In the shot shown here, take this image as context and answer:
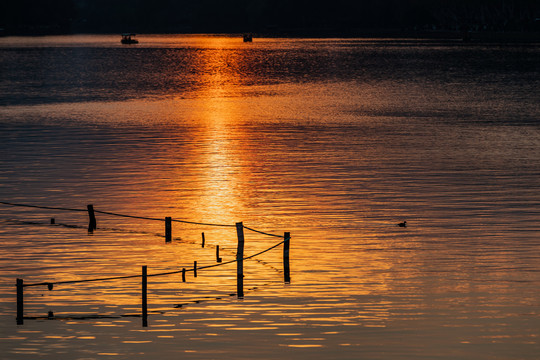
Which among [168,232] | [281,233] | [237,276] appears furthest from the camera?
[281,233]

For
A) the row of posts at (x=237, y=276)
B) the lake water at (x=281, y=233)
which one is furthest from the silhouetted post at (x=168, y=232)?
the lake water at (x=281, y=233)

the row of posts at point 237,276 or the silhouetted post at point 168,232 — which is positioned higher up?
the silhouetted post at point 168,232

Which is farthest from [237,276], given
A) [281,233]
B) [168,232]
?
[281,233]

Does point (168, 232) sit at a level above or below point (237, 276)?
above

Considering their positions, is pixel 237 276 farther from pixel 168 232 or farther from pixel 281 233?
pixel 281 233

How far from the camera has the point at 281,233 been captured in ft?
121

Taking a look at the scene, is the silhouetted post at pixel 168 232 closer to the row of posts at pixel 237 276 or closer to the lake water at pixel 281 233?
the row of posts at pixel 237 276

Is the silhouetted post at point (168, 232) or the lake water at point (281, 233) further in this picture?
the silhouetted post at point (168, 232)

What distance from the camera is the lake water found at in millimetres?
24984

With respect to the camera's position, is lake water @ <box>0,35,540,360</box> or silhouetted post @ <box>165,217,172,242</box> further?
silhouetted post @ <box>165,217,172,242</box>

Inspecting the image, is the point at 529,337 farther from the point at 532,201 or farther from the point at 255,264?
the point at 532,201

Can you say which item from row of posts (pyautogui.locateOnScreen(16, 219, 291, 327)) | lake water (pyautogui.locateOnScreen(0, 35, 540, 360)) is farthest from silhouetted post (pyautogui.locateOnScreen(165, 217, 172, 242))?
lake water (pyautogui.locateOnScreen(0, 35, 540, 360))

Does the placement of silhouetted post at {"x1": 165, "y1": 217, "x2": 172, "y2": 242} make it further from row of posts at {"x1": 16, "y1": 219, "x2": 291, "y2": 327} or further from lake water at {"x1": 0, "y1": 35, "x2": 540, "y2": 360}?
lake water at {"x1": 0, "y1": 35, "x2": 540, "y2": 360}

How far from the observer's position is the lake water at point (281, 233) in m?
25.0
